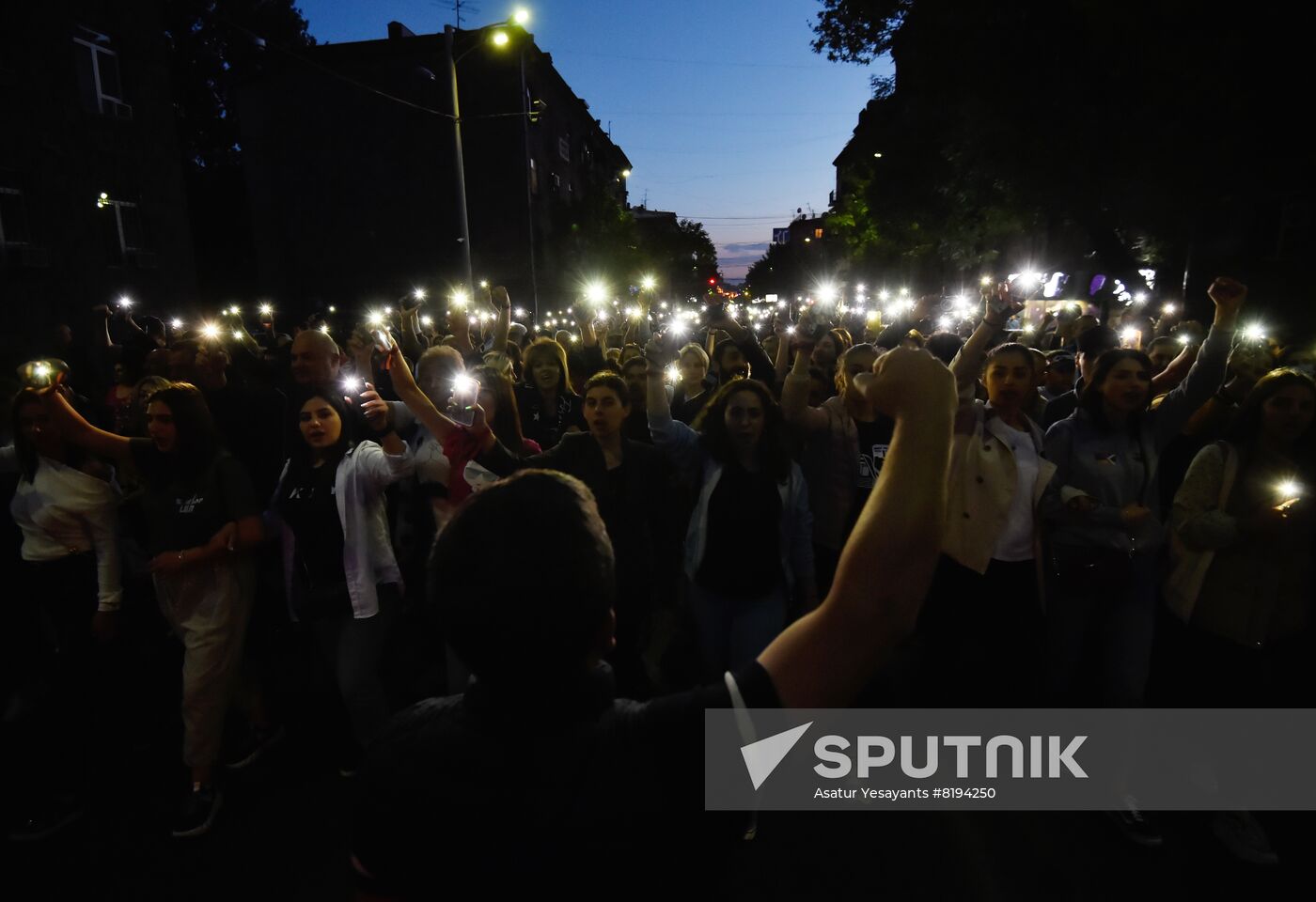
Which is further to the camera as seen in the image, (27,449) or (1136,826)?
(27,449)

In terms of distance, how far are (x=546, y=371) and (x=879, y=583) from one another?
4.95m

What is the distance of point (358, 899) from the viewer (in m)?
1.16

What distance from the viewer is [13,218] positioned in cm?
1371

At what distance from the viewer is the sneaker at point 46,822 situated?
3459mm

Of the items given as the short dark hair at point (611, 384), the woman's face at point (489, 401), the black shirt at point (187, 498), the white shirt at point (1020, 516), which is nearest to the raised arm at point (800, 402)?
the short dark hair at point (611, 384)

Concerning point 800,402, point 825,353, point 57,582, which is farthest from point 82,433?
point 825,353

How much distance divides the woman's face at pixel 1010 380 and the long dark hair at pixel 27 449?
4.86 m

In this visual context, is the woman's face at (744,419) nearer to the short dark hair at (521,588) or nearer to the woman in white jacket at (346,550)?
the woman in white jacket at (346,550)

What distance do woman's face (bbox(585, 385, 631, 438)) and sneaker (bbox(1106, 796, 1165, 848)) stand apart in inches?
122

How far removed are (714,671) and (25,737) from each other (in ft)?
12.8

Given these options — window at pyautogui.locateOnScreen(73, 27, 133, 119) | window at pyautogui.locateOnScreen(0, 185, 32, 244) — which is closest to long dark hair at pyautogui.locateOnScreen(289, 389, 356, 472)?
window at pyautogui.locateOnScreen(0, 185, 32, 244)

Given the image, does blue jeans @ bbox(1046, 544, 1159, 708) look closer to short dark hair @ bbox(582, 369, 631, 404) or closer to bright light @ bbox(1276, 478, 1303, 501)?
bright light @ bbox(1276, 478, 1303, 501)

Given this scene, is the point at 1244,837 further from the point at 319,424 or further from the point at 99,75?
the point at 99,75

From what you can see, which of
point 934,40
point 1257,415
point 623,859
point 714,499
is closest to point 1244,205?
point 934,40
